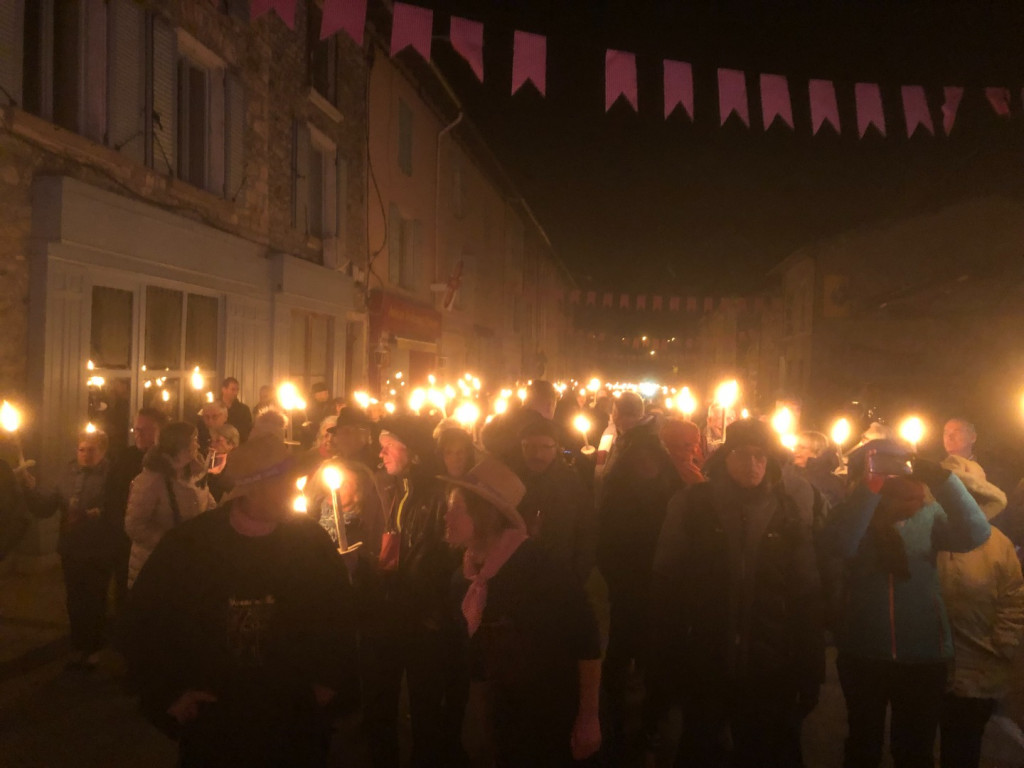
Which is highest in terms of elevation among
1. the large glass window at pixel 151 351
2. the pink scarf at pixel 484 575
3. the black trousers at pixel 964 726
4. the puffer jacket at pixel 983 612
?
the large glass window at pixel 151 351

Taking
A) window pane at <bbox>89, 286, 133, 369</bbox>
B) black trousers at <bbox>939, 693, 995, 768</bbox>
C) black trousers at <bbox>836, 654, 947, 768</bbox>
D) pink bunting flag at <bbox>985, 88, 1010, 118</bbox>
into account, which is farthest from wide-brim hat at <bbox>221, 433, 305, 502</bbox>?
pink bunting flag at <bbox>985, 88, 1010, 118</bbox>

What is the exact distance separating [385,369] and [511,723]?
15.5 m

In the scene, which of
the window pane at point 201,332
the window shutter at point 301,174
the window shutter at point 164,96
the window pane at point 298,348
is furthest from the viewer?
the window pane at point 298,348

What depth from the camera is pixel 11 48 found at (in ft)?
24.1

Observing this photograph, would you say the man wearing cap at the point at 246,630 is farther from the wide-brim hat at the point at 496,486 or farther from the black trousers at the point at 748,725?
the black trousers at the point at 748,725

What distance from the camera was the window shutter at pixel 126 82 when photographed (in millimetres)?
8859

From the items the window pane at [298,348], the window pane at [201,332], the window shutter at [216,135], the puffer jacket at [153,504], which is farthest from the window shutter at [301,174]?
the puffer jacket at [153,504]

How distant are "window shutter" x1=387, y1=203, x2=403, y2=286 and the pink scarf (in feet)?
53.2

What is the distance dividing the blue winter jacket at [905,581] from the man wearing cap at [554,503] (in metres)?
1.51

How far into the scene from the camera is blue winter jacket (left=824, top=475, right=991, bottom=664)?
12.1 ft

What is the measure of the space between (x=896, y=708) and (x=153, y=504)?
4.34 m

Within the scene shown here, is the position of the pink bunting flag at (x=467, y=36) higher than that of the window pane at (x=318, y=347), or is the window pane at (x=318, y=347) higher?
the pink bunting flag at (x=467, y=36)

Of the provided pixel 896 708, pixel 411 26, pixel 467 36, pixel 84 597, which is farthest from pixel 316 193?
pixel 896 708

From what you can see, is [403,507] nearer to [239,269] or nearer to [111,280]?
[111,280]
